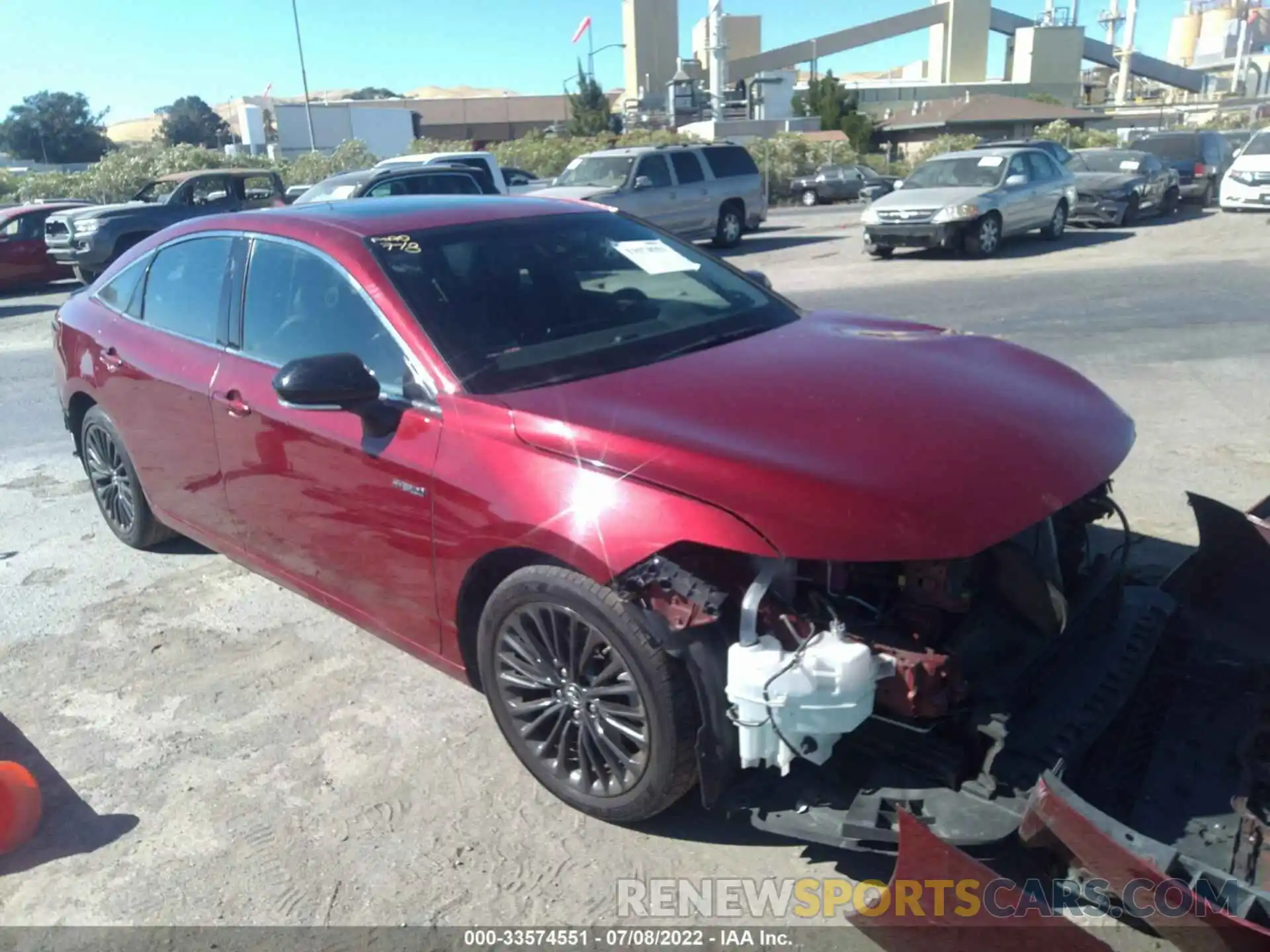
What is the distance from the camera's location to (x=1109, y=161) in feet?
70.5

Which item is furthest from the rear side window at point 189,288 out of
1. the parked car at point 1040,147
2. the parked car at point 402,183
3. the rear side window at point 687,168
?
the parked car at point 1040,147

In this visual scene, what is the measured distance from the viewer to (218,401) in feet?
13.5

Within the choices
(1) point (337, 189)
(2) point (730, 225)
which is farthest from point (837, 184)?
(1) point (337, 189)

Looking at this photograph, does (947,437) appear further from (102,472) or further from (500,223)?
(102,472)

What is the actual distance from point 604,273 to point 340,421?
3.94 ft

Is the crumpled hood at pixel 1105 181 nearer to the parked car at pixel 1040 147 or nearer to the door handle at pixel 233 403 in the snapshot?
the parked car at pixel 1040 147

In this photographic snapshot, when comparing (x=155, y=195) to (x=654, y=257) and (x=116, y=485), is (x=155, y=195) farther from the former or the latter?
(x=654, y=257)

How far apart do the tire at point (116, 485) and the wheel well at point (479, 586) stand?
2452mm

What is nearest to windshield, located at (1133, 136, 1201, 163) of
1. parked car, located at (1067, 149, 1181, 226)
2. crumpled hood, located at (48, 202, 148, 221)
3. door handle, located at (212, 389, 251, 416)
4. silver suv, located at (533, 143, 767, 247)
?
parked car, located at (1067, 149, 1181, 226)

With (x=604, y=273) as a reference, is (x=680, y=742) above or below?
below

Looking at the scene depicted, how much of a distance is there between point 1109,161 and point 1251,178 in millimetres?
2647

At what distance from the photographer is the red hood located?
262cm

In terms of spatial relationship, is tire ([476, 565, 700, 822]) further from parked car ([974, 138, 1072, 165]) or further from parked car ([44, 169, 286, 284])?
parked car ([974, 138, 1072, 165])

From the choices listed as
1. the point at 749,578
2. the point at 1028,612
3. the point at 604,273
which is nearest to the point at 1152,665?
the point at 1028,612
